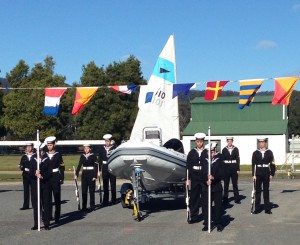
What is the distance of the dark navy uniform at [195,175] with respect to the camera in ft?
39.8

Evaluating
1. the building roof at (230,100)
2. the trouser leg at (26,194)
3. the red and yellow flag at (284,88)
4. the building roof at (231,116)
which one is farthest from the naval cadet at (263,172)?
the building roof at (230,100)

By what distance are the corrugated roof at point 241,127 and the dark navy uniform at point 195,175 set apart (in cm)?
3215

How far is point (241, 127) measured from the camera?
149 feet

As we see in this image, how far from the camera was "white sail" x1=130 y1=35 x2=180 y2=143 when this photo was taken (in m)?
17.7

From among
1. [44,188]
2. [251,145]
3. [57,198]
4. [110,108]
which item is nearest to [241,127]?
[251,145]

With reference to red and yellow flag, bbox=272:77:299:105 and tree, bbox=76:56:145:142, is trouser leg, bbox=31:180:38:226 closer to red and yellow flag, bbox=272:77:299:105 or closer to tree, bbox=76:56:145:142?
red and yellow flag, bbox=272:77:299:105

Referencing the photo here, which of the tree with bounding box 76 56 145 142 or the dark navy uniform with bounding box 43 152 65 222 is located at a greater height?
the tree with bounding box 76 56 145 142

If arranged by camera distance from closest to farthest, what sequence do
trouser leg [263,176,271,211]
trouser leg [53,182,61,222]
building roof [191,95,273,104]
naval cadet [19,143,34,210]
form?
trouser leg [53,182,61,222]
naval cadet [19,143,34,210]
trouser leg [263,176,271,211]
building roof [191,95,273,104]

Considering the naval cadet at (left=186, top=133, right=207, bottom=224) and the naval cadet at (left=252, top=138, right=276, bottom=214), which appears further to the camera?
the naval cadet at (left=252, top=138, right=276, bottom=214)

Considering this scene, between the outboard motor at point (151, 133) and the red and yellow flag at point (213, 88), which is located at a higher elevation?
the red and yellow flag at point (213, 88)

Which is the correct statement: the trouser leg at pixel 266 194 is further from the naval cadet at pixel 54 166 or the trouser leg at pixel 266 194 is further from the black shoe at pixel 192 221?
the naval cadet at pixel 54 166

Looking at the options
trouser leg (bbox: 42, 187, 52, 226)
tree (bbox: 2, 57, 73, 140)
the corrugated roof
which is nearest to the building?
the corrugated roof

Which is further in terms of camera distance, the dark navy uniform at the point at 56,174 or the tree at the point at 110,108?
the tree at the point at 110,108

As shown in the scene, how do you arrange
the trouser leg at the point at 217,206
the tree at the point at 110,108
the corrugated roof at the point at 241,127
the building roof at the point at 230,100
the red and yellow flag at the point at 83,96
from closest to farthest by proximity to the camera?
the trouser leg at the point at 217,206, the red and yellow flag at the point at 83,96, the corrugated roof at the point at 241,127, the building roof at the point at 230,100, the tree at the point at 110,108
